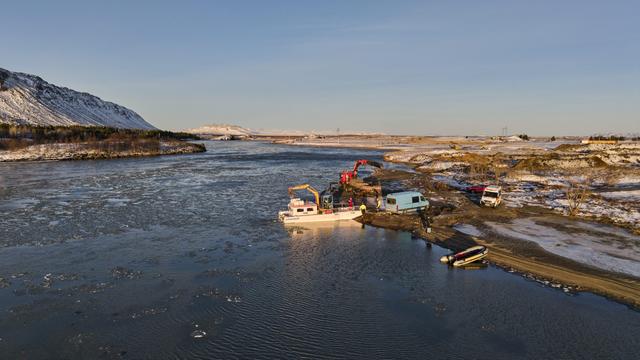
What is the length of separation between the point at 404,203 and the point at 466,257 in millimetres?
13057

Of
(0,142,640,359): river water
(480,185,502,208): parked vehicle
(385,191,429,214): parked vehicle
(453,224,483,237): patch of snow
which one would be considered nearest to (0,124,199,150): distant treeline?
(0,142,640,359): river water

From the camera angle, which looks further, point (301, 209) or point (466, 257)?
point (301, 209)

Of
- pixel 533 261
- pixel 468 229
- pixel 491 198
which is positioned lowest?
pixel 533 261

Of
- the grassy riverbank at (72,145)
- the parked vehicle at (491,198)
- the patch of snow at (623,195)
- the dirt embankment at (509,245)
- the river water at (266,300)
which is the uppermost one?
the grassy riverbank at (72,145)

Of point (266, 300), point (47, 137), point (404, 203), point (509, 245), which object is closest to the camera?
point (266, 300)

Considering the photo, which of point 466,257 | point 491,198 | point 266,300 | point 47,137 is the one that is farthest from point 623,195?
point 47,137

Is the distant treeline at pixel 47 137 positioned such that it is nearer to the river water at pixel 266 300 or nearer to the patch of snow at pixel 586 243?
the river water at pixel 266 300

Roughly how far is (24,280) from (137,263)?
5.47 m

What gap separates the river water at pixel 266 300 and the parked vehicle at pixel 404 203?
16.1 ft

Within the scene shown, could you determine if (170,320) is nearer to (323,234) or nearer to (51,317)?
(51,317)

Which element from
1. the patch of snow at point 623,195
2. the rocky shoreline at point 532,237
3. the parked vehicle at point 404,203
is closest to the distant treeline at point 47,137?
the parked vehicle at point 404,203

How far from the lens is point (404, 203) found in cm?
3616

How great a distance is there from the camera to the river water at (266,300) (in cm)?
1507

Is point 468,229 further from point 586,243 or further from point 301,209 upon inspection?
A: point 301,209
